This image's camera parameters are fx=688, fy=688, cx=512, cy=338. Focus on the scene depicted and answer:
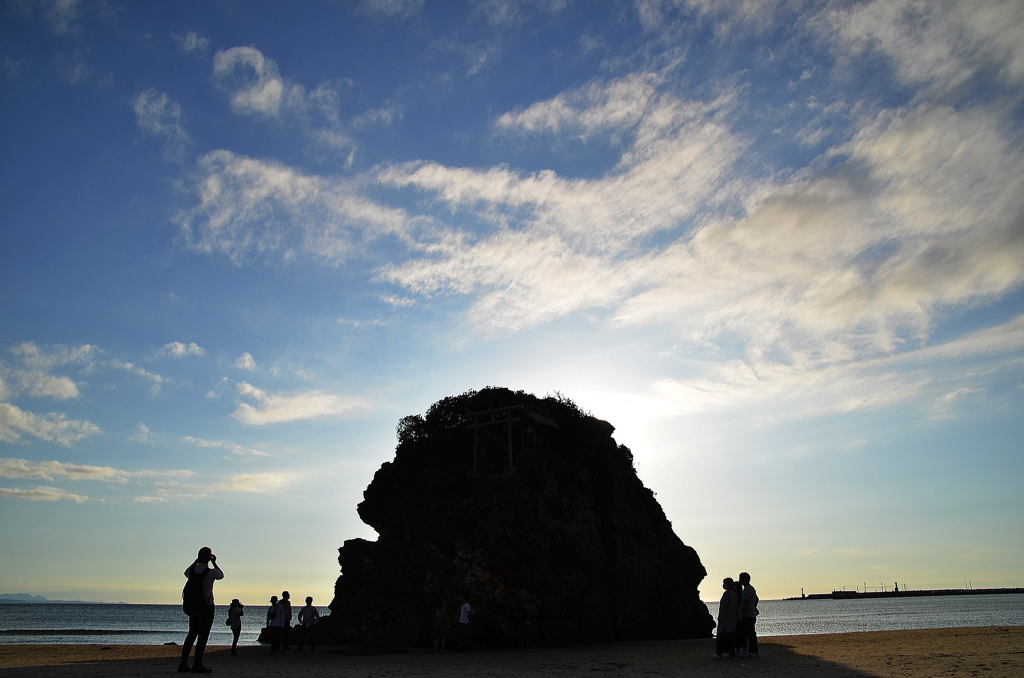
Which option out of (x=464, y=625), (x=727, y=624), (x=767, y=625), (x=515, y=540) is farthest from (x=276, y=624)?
(x=767, y=625)

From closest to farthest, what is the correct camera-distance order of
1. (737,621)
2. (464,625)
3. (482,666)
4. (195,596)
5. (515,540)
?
(195,596), (482,666), (737,621), (464,625), (515,540)

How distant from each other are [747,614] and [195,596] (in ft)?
40.8

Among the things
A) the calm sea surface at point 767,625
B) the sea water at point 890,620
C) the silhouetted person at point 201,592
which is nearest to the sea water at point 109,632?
the calm sea surface at point 767,625

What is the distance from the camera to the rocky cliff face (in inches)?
1011

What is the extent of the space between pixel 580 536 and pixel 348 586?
10568 millimetres

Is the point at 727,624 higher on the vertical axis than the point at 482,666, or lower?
higher

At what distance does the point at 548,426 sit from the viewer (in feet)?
106

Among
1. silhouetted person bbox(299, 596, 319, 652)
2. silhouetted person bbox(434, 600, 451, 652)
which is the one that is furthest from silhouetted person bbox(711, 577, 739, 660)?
silhouetted person bbox(299, 596, 319, 652)

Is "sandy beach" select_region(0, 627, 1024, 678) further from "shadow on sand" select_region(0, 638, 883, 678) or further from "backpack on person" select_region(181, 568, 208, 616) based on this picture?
"backpack on person" select_region(181, 568, 208, 616)

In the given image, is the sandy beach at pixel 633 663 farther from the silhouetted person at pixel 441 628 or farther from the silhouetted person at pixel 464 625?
the silhouetted person at pixel 441 628

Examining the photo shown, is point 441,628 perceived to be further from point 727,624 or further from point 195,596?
point 195,596

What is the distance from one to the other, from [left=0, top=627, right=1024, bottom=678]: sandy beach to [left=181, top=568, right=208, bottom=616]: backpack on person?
6.89ft

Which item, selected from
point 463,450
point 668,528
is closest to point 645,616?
point 668,528

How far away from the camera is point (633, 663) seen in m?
16.8
